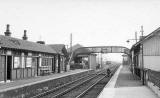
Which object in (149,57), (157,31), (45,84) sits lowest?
(45,84)

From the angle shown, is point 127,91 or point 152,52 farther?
point 152,52

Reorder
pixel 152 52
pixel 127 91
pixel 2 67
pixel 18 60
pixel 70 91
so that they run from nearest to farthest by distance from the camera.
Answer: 1. pixel 127 91
2. pixel 70 91
3. pixel 2 67
4. pixel 152 52
5. pixel 18 60

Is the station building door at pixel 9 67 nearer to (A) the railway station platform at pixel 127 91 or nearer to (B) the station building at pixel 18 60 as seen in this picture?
(B) the station building at pixel 18 60

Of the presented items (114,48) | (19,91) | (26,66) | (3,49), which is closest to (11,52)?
(3,49)

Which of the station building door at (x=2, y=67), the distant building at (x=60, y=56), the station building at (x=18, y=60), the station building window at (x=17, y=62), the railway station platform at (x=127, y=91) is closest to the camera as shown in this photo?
the railway station platform at (x=127, y=91)

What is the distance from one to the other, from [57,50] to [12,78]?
18245mm

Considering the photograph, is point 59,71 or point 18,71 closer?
point 18,71

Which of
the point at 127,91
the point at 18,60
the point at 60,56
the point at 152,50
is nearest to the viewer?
the point at 127,91

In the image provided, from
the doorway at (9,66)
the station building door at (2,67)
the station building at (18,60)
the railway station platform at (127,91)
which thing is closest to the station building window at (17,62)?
the station building at (18,60)

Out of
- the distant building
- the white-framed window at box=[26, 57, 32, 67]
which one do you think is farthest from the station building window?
the distant building

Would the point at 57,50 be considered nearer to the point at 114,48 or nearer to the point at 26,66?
the point at 26,66

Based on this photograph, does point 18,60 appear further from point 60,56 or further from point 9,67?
point 60,56

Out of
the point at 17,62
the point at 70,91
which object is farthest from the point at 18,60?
the point at 70,91

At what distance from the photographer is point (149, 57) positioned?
24641mm
